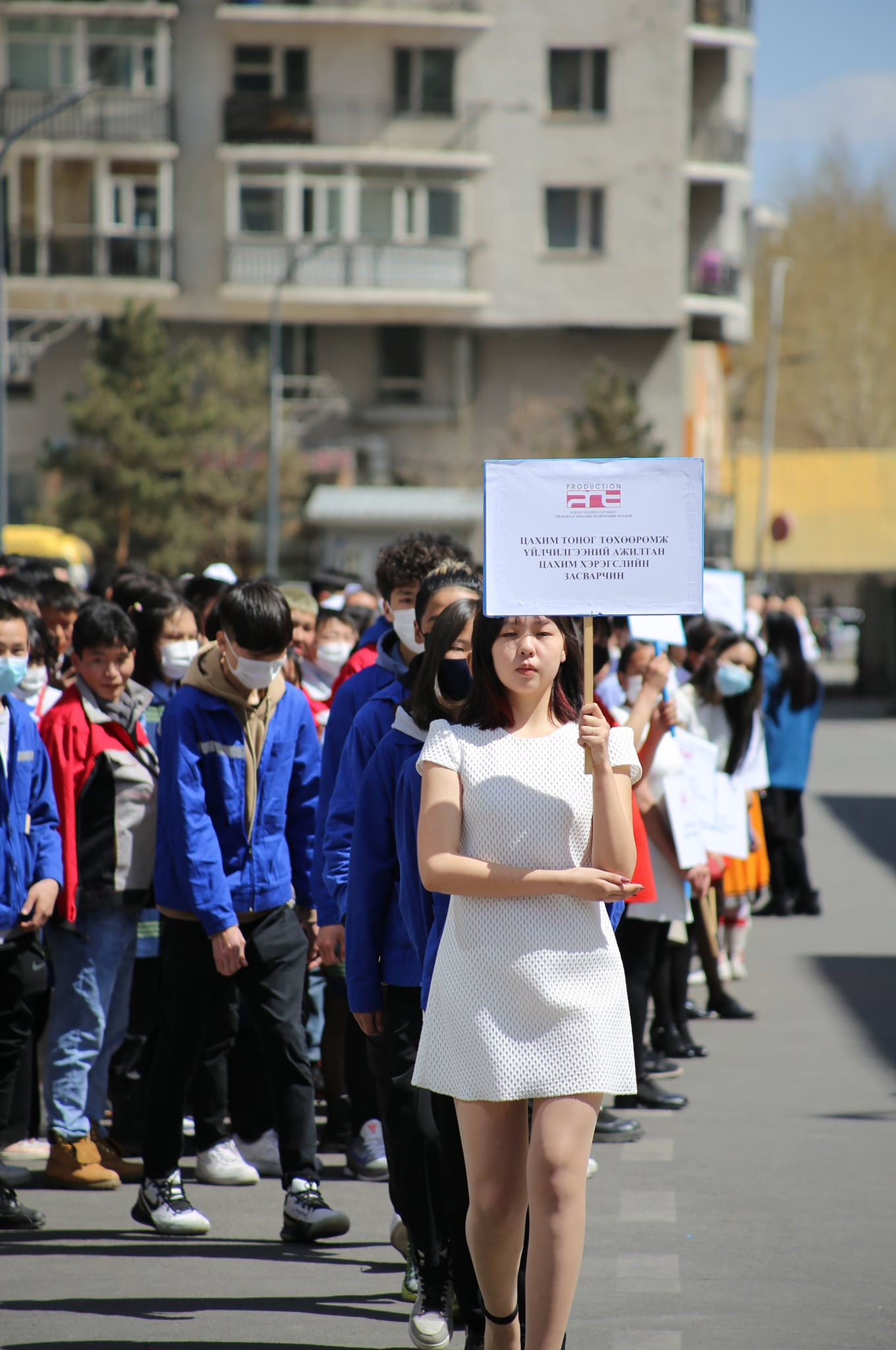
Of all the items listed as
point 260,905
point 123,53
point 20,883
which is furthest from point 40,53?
point 260,905

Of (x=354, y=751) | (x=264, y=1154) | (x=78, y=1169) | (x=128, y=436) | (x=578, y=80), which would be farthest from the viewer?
(x=578, y=80)

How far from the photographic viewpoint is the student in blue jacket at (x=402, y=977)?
4770 millimetres

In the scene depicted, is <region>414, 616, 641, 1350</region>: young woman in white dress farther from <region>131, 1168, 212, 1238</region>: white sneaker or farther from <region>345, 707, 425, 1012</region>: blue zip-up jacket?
<region>131, 1168, 212, 1238</region>: white sneaker

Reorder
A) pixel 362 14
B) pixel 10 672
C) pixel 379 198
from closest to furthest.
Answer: pixel 10 672 → pixel 362 14 → pixel 379 198

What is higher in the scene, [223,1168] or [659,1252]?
→ [659,1252]

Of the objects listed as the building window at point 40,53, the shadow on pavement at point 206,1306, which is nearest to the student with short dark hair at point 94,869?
the shadow on pavement at point 206,1306

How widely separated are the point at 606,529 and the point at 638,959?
3622 millimetres

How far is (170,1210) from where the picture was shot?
5859 millimetres

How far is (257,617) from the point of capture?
574cm

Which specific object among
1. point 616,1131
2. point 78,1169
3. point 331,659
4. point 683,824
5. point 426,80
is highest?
point 426,80

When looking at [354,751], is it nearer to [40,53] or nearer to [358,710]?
[358,710]

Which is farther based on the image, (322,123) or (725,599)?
(322,123)

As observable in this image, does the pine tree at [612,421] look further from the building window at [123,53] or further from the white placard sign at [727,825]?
the white placard sign at [727,825]

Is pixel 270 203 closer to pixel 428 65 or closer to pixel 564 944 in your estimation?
pixel 428 65
